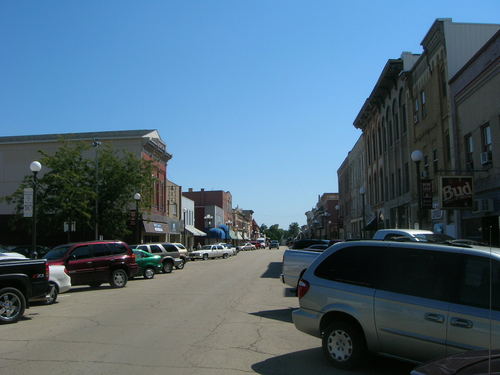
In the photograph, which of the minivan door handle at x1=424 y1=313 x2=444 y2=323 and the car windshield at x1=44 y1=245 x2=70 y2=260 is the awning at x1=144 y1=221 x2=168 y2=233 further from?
the minivan door handle at x1=424 y1=313 x2=444 y2=323

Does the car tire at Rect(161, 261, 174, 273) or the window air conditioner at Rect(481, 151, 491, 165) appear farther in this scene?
the car tire at Rect(161, 261, 174, 273)

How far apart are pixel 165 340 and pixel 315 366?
10.2 feet

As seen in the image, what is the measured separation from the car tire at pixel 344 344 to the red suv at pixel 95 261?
13640 mm

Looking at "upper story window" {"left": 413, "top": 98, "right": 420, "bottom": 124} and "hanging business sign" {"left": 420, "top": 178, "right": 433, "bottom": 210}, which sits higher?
"upper story window" {"left": 413, "top": 98, "right": 420, "bottom": 124}

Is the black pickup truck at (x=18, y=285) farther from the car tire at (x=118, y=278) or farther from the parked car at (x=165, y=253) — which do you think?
the parked car at (x=165, y=253)

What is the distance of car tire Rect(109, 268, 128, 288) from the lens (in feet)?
64.0

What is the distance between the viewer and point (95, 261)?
1903 centimetres

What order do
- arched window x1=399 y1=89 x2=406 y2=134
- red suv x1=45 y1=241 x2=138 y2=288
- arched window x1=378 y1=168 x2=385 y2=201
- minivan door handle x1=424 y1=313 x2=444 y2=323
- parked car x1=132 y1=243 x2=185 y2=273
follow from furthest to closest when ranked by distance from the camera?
1. arched window x1=378 y1=168 x2=385 y2=201
2. arched window x1=399 y1=89 x2=406 y2=134
3. parked car x1=132 y1=243 x2=185 y2=273
4. red suv x1=45 y1=241 x2=138 y2=288
5. minivan door handle x1=424 y1=313 x2=444 y2=323

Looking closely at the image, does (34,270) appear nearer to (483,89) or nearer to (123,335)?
(123,335)

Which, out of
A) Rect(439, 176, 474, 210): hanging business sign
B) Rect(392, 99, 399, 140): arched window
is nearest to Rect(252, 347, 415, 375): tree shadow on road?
Rect(439, 176, 474, 210): hanging business sign

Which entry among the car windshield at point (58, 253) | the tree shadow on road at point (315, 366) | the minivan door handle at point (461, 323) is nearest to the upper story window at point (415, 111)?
the car windshield at point (58, 253)

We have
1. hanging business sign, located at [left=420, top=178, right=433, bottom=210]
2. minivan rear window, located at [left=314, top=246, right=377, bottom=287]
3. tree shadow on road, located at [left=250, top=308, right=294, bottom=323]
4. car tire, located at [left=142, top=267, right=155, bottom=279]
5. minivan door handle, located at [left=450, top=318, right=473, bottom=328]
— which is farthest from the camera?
car tire, located at [left=142, top=267, right=155, bottom=279]

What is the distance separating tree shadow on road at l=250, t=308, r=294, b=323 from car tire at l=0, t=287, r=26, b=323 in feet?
18.4

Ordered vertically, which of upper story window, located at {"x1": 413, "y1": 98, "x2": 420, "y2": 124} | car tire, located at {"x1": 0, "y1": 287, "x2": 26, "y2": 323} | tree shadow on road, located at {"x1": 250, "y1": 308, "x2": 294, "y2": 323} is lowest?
tree shadow on road, located at {"x1": 250, "y1": 308, "x2": 294, "y2": 323}
